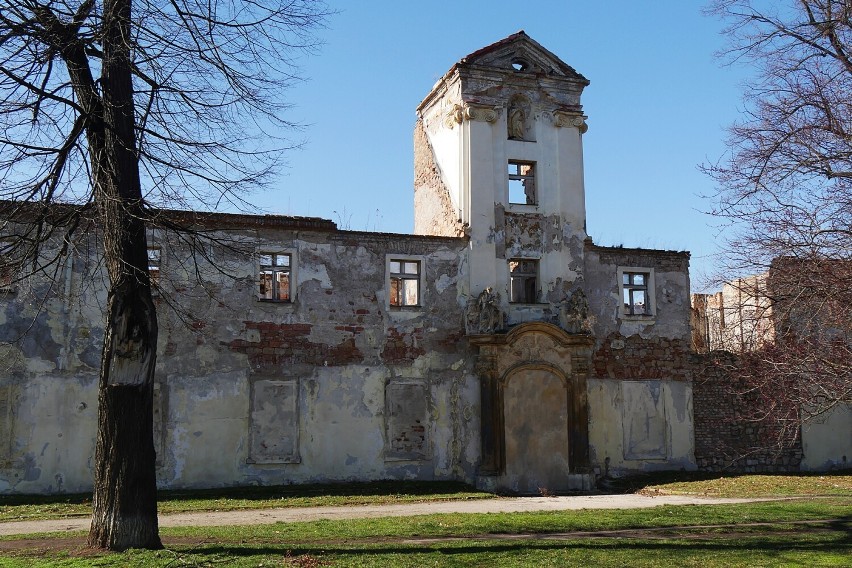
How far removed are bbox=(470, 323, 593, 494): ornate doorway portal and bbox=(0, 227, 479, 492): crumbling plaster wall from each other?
1.94ft

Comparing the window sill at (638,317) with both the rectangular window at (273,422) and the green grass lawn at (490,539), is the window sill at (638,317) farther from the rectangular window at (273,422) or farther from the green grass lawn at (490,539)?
the rectangular window at (273,422)

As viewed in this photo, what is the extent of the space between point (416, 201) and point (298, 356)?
807 centimetres

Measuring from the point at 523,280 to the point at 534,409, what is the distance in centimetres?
380

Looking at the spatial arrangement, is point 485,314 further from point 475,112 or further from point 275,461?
point 275,461

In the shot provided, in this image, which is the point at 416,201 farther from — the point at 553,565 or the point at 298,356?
the point at 553,565

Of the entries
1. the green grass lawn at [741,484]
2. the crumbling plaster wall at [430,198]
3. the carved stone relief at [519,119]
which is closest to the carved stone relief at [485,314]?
the crumbling plaster wall at [430,198]

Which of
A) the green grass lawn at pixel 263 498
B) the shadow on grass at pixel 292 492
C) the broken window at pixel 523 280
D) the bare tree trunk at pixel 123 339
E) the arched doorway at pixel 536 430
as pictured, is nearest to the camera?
the bare tree trunk at pixel 123 339

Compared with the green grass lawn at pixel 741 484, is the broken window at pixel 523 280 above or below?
above

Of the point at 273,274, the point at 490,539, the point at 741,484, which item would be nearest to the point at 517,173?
the point at 273,274

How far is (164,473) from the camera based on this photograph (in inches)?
814

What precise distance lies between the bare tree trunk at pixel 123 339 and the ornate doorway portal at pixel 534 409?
507 inches

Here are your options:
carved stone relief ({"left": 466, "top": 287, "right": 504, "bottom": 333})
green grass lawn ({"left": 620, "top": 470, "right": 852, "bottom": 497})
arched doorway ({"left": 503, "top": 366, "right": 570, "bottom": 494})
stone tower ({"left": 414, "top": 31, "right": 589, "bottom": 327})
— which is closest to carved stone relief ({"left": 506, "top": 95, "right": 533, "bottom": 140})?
stone tower ({"left": 414, "top": 31, "right": 589, "bottom": 327})

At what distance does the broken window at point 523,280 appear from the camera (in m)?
24.9

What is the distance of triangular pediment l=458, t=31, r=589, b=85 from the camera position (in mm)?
25141
